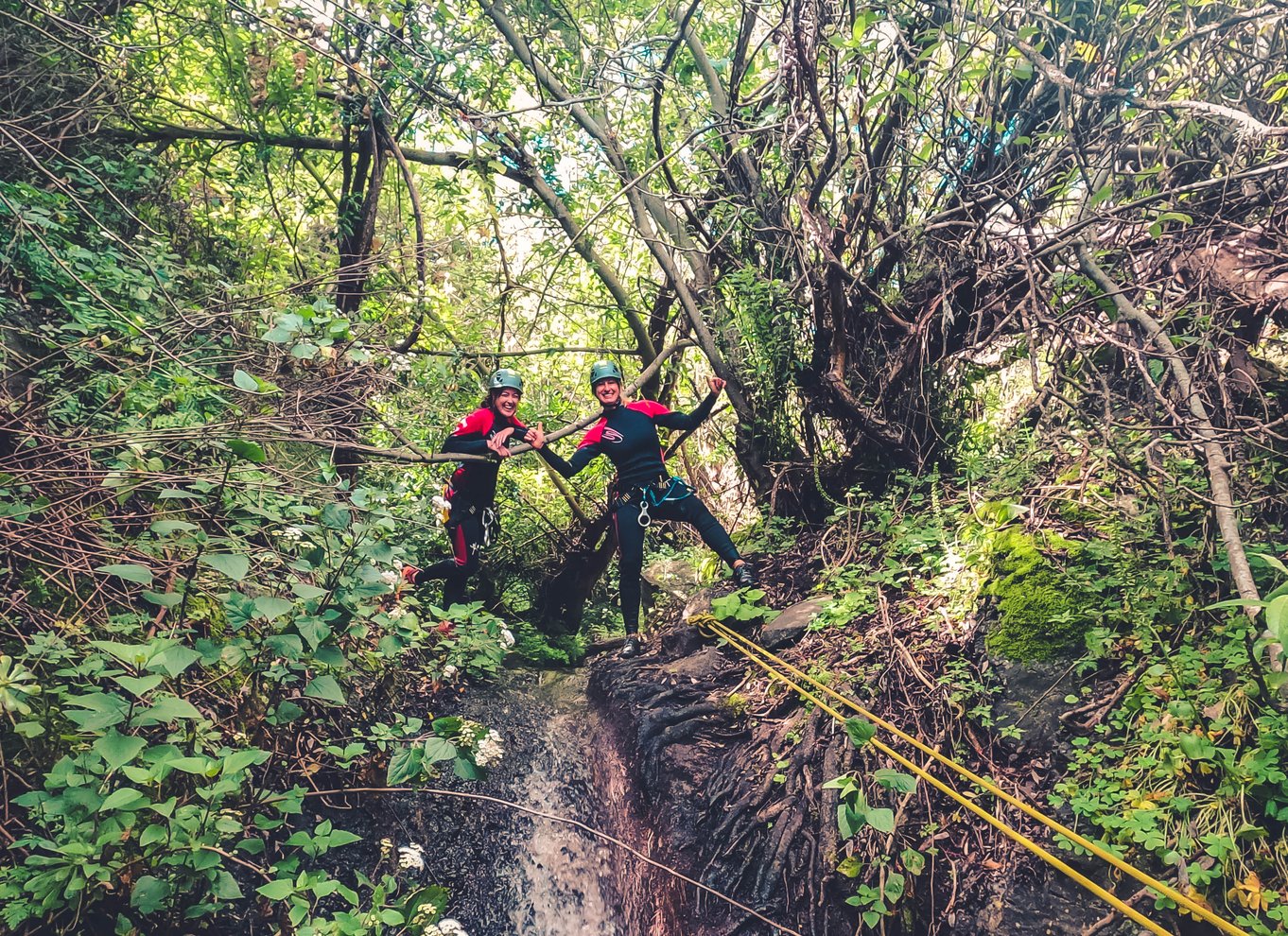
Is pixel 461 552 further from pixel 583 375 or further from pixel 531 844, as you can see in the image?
pixel 583 375

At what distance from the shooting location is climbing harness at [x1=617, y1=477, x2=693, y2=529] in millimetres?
5375

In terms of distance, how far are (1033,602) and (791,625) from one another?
151 centimetres

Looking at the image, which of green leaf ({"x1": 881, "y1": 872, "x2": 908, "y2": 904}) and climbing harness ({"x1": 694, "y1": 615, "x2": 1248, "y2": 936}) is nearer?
climbing harness ({"x1": 694, "y1": 615, "x2": 1248, "y2": 936})

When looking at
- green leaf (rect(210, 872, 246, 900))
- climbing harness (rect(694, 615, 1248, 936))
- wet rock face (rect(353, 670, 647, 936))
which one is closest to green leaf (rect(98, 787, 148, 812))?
green leaf (rect(210, 872, 246, 900))

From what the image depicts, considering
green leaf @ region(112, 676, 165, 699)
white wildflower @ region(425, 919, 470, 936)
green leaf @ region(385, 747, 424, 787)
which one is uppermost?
green leaf @ region(112, 676, 165, 699)

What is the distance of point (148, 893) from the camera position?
217 centimetres

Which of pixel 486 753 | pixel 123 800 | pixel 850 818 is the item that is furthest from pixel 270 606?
pixel 850 818

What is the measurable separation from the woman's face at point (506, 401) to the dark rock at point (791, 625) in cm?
242

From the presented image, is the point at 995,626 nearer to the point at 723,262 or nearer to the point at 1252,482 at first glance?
the point at 1252,482

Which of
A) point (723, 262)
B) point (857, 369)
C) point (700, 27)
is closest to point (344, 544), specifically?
point (857, 369)

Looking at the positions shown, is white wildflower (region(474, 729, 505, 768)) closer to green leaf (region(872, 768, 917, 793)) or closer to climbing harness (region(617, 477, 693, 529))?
green leaf (region(872, 768, 917, 793))

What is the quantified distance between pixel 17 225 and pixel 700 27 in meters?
5.14

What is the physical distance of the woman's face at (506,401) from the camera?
5.33 meters

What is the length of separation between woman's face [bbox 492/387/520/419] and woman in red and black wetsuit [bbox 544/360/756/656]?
49cm
